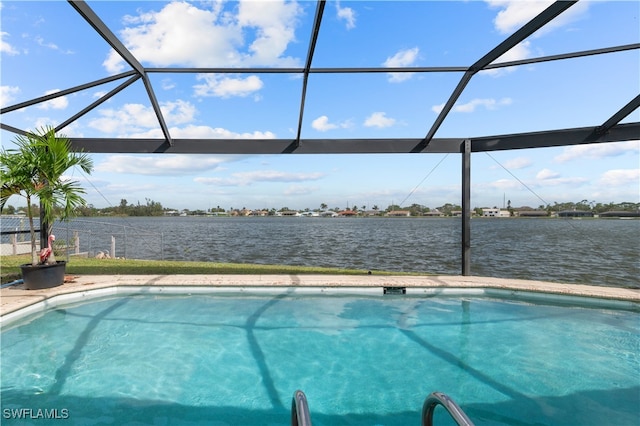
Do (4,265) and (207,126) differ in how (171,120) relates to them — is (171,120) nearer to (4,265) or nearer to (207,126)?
(207,126)

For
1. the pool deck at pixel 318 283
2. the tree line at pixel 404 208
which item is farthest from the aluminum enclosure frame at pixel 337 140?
the pool deck at pixel 318 283

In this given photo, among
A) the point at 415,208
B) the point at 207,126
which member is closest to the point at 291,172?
the point at 415,208

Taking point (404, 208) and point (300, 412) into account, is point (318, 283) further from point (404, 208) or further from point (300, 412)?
point (404, 208)

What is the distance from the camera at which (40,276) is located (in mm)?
6129

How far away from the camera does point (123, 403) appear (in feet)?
10.9

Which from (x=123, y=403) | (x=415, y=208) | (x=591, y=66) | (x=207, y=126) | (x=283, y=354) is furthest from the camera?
(x=415, y=208)

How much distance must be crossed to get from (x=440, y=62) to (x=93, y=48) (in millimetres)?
6180

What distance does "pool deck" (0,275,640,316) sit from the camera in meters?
6.30

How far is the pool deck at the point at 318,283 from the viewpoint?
20.7 ft

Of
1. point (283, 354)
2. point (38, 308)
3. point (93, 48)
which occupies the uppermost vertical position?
point (93, 48)

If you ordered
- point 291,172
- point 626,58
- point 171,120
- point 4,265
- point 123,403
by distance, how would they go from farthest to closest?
point 291,172 < point 4,265 < point 171,120 < point 626,58 < point 123,403

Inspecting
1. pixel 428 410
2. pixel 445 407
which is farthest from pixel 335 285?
pixel 445 407

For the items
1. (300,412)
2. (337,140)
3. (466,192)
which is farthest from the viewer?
(466,192)

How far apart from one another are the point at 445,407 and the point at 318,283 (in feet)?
19.1
